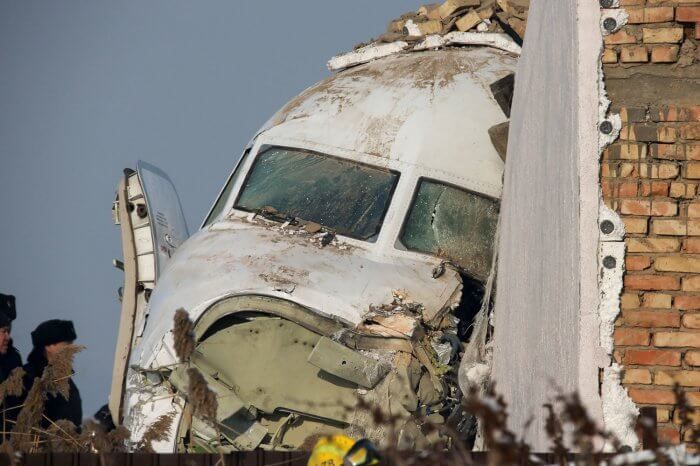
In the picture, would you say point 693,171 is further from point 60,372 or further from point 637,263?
point 60,372

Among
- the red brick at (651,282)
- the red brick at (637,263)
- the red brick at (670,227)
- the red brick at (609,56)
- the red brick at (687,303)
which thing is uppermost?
the red brick at (609,56)

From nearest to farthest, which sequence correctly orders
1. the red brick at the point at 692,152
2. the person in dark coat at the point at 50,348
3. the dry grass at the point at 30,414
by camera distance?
the red brick at the point at 692,152, the dry grass at the point at 30,414, the person in dark coat at the point at 50,348

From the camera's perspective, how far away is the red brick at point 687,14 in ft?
23.6

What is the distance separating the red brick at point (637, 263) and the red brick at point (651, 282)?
38 mm

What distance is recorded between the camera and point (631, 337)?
688 centimetres

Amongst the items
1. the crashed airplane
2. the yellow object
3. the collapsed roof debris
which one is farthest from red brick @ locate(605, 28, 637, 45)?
the collapsed roof debris

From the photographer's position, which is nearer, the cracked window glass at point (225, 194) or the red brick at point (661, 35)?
the red brick at point (661, 35)

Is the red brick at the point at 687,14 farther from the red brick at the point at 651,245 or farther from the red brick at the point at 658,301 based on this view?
the red brick at the point at 658,301

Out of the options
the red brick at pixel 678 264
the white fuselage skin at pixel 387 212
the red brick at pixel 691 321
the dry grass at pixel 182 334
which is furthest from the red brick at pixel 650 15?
the dry grass at pixel 182 334

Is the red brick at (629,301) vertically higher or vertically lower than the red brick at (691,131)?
lower

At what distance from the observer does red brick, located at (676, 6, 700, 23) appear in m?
7.20

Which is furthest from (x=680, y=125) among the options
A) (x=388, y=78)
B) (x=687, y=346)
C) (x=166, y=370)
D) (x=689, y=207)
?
(x=388, y=78)

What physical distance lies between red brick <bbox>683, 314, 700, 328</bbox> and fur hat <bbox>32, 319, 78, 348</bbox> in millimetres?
6411

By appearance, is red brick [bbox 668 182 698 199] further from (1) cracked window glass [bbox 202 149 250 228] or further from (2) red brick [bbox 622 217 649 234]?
(1) cracked window glass [bbox 202 149 250 228]
